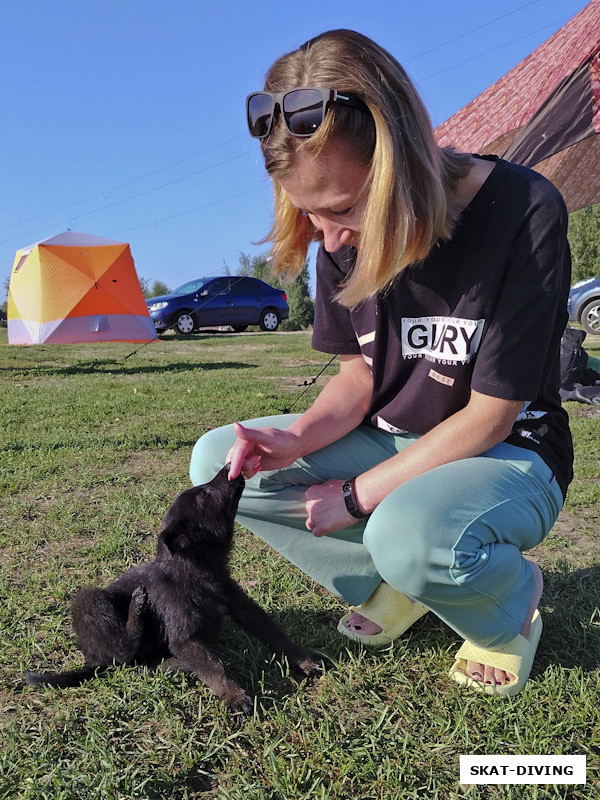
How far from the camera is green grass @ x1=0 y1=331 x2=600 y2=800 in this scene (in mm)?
1700

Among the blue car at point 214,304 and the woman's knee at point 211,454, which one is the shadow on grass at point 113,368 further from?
the woman's knee at point 211,454

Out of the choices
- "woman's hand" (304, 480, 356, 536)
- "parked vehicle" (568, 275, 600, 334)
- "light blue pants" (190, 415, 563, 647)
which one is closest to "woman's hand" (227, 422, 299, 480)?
"woman's hand" (304, 480, 356, 536)

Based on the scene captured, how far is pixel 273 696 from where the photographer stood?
2.06m

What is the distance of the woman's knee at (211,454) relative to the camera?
95.4 inches

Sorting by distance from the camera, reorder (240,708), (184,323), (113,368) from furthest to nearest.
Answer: (184,323)
(113,368)
(240,708)

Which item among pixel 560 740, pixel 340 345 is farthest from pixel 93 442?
pixel 560 740

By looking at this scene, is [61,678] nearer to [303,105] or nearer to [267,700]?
[267,700]

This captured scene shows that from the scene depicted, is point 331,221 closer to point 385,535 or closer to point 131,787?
point 385,535

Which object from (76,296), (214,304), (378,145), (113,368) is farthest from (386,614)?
(214,304)

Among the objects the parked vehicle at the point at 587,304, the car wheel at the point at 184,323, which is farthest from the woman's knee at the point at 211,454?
the car wheel at the point at 184,323

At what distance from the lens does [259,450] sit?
2316 mm

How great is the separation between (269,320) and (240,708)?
1930cm

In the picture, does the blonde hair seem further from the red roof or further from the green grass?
the red roof

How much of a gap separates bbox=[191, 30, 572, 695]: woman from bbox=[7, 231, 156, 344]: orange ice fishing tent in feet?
49.5
